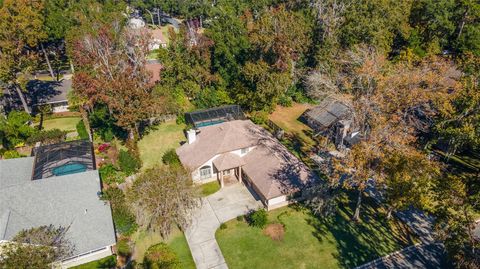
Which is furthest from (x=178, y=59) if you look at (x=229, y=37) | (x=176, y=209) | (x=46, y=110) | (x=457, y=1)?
(x=457, y=1)

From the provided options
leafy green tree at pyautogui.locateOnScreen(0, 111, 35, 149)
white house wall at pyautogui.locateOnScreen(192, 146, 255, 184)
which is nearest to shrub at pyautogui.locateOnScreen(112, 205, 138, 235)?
white house wall at pyautogui.locateOnScreen(192, 146, 255, 184)

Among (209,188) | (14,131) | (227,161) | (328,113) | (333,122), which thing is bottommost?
(209,188)

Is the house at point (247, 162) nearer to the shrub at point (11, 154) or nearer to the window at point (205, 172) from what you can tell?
the window at point (205, 172)

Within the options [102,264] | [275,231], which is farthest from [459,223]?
[102,264]

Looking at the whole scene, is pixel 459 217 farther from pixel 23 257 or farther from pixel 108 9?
pixel 108 9

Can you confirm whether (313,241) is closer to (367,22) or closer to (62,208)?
(62,208)
